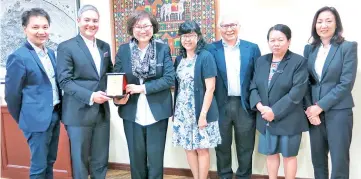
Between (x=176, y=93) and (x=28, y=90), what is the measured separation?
1066 mm

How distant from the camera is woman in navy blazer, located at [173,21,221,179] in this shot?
2.58 meters

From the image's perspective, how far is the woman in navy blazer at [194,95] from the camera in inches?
102

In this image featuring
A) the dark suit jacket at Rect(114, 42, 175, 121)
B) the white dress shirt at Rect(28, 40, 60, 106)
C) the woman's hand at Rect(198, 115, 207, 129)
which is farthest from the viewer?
the woman's hand at Rect(198, 115, 207, 129)

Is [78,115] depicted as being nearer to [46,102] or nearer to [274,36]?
[46,102]

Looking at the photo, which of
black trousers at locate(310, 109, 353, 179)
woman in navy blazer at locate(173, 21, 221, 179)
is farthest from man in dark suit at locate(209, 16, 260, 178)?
black trousers at locate(310, 109, 353, 179)

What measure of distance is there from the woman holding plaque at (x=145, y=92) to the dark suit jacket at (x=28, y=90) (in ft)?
1.60

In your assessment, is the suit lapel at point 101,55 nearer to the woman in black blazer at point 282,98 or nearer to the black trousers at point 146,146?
the black trousers at point 146,146

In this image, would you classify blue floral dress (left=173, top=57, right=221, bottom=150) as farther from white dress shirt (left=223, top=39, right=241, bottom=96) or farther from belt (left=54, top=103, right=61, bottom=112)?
belt (left=54, top=103, right=61, bottom=112)

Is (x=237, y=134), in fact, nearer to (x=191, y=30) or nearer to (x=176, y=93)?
(x=176, y=93)

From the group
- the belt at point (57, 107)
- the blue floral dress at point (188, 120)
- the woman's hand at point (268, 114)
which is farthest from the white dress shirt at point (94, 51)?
the woman's hand at point (268, 114)

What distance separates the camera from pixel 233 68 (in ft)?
9.05

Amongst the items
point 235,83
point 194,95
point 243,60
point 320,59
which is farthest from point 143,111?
point 320,59

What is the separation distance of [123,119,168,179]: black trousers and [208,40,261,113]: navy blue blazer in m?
0.53

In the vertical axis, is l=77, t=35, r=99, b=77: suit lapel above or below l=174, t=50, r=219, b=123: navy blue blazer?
above
